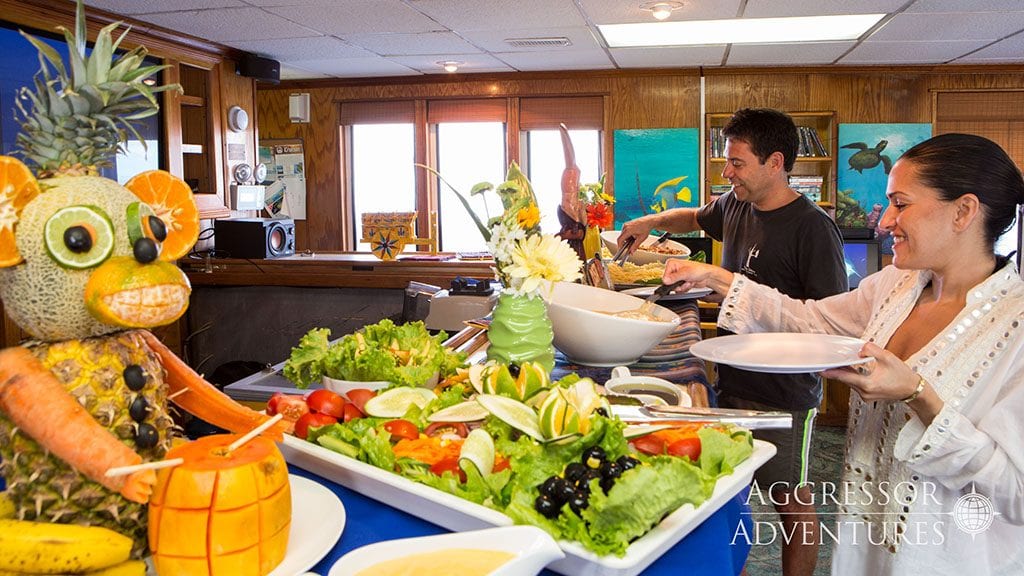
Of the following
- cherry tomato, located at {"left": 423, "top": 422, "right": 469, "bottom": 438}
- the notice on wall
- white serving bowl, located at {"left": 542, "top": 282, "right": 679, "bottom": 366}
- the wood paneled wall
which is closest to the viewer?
cherry tomato, located at {"left": 423, "top": 422, "right": 469, "bottom": 438}

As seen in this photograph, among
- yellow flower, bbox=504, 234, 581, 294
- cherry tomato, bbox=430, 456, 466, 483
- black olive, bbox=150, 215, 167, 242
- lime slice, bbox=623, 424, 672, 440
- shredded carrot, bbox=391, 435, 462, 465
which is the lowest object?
cherry tomato, bbox=430, 456, 466, 483

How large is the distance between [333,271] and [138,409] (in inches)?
175

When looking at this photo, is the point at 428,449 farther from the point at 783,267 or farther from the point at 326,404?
the point at 783,267

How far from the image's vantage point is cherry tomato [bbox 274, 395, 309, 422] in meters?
1.42

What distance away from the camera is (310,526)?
103 cm

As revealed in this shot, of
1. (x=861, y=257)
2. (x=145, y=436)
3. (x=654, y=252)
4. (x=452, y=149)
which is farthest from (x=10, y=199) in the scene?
(x=452, y=149)

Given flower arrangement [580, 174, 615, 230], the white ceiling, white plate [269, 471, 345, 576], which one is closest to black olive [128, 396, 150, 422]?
white plate [269, 471, 345, 576]

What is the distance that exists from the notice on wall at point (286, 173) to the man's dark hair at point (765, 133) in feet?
19.7

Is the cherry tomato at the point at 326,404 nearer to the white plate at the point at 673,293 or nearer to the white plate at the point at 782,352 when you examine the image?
the white plate at the point at 782,352

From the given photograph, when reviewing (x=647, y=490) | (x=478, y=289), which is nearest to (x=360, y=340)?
(x=647, y=490)

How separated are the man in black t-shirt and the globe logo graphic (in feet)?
3.54

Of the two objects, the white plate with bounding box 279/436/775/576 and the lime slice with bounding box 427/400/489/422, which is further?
the lime slice with bounding box 427/400/489/422

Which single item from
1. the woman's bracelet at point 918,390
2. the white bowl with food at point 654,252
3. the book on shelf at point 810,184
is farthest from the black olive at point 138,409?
the book on shelf at point 810,184

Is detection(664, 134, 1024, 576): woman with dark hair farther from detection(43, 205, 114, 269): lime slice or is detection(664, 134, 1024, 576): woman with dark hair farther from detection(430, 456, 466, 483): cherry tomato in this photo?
detection(43, 205, 114, 269): lime slice
